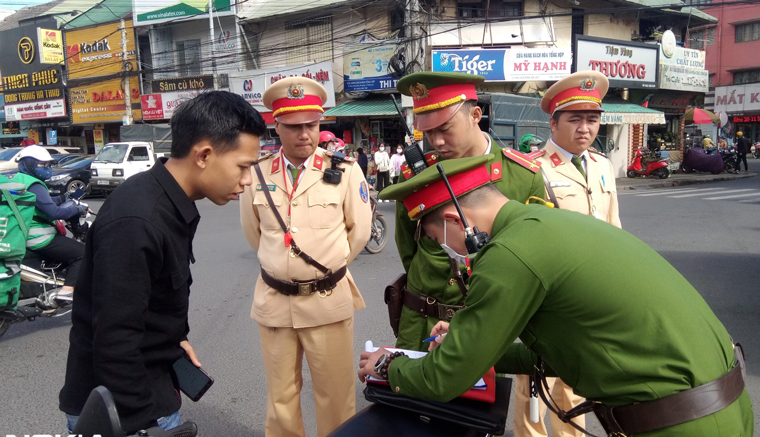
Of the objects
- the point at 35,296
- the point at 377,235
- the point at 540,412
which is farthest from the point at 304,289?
the point at 377,235

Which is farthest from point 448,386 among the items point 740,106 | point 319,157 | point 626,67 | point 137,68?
point 740,106

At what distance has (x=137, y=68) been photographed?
76.5 feet

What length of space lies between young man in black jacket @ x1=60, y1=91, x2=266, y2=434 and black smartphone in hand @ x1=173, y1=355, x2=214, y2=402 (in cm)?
3

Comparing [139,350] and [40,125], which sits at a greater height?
[40,125]

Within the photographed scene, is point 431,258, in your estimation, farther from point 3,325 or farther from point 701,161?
point 701,161

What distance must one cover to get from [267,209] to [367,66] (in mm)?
16855

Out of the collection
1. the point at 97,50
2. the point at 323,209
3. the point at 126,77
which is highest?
the point at 97,50

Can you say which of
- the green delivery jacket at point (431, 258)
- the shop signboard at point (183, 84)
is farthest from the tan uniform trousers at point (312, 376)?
the shop signboard at point (183, 84)

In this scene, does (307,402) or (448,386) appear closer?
(448,386)

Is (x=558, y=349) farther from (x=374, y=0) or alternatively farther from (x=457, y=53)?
(x=374, y=0)

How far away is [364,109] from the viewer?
60.3ft

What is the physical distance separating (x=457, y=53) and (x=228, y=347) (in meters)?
14.1

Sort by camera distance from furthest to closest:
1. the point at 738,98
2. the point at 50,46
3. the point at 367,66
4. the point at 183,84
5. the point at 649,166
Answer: the point at 738,98
the point at 50,46
the point at 183,84
the point at 649,166
the point at 367,66

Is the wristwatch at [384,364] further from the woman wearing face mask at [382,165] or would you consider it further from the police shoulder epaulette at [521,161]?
the woman wearing face mask at [382,165]
